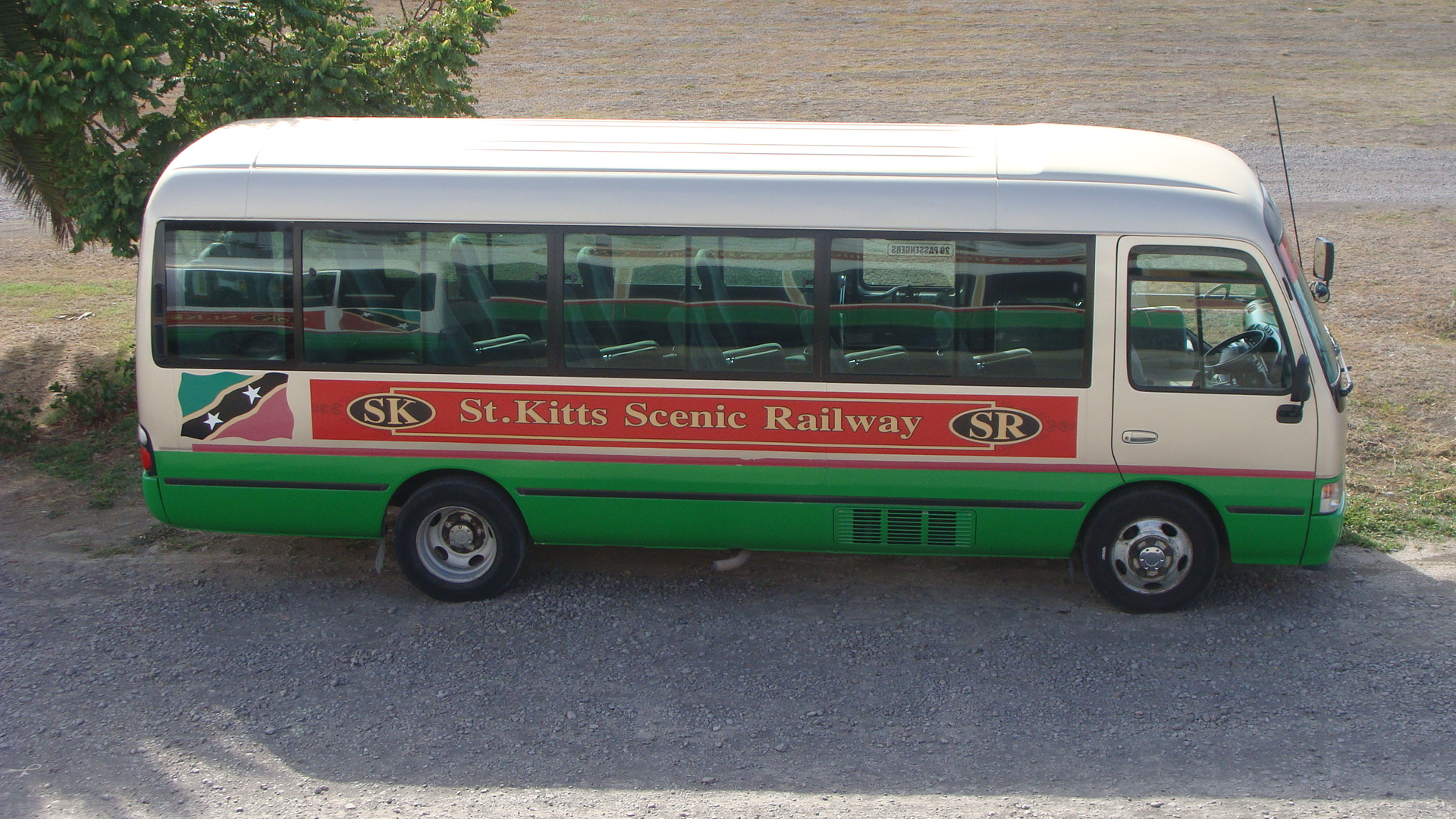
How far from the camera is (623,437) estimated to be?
639 centimetres

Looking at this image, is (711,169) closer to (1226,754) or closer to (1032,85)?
(1226,754)

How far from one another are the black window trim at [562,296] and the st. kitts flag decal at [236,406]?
0.08m

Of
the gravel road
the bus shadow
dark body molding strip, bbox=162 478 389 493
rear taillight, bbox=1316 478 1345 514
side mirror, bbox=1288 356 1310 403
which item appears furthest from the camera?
dark body molding strip, bbox=162 478 389 493

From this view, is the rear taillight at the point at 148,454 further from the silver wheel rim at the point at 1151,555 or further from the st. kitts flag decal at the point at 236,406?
the silver wheel rim at the point at 1151,555

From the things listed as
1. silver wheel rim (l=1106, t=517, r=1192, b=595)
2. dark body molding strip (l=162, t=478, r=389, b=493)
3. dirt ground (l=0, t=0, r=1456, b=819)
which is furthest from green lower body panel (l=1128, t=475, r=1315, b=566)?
dark body molding strip (l=162, t=478, r=389, b=493)

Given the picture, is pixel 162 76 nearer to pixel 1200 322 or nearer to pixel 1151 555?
pixel 1200 322

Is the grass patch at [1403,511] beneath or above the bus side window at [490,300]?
beneath

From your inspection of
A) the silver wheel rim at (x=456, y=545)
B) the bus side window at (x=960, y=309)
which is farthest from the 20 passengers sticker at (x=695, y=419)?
the silver wheel rim at (x=456, y=545)

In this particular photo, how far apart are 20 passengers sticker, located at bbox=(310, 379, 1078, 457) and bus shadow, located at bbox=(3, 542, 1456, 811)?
0.98m

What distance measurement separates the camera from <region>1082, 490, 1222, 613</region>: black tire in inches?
248

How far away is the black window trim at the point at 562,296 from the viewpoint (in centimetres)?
605

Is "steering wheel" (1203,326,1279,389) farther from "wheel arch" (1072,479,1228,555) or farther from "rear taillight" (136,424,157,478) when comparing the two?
"rear taillight" (136,424,157,478)

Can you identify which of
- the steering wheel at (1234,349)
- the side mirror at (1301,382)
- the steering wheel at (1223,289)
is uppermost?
the steering wheel at (1223,289)

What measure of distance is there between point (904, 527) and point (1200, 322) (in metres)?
1.83
